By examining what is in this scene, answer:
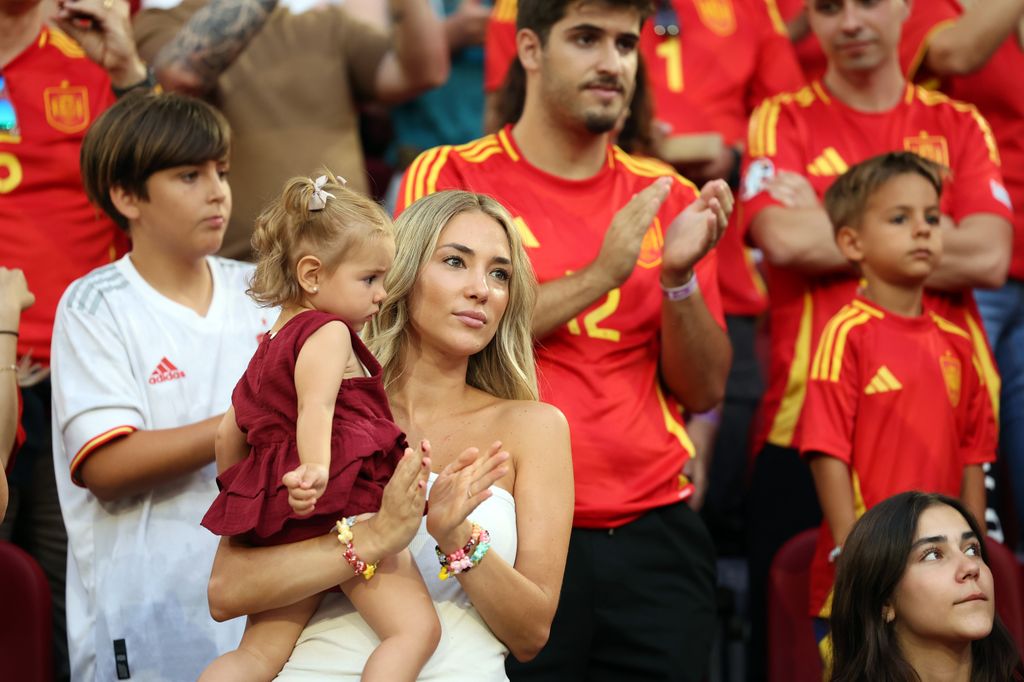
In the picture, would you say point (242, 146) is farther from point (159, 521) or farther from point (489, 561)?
point (489, 561)

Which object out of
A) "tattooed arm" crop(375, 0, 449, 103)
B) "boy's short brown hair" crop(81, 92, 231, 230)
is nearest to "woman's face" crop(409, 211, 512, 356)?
"boy's short brown hair" crop(81, 92, 231, 230)

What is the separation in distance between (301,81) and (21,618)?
7.58ft

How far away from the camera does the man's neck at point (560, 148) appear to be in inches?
172

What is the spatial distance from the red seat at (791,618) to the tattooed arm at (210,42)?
8.05ft

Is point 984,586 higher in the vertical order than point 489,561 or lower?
lower

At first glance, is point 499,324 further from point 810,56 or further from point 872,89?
point 810,56

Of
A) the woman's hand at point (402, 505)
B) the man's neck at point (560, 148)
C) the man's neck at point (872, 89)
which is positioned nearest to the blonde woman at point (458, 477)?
the woman's hand at point (402, 505)

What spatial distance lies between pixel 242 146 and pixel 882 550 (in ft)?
8.94

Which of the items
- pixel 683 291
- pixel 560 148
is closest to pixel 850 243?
pixel 683 291

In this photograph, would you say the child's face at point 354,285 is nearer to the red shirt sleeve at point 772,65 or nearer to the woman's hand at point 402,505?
the woman's hand at point 402,505

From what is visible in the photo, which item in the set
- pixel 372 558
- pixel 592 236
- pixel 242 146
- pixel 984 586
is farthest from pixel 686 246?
pixel 242 146

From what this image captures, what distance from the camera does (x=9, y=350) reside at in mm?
3723

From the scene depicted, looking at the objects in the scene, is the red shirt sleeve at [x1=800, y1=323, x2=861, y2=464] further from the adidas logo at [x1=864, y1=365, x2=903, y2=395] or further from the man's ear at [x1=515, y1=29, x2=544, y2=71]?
the man's ear at [x1=515, y1=29, x2=544, y2=71]

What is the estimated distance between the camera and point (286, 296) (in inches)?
120
